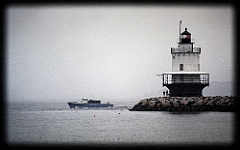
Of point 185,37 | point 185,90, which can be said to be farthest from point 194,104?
point 185,37

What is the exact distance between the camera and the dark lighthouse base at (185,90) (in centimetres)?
4684

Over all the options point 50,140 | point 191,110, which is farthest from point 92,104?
point 50,140

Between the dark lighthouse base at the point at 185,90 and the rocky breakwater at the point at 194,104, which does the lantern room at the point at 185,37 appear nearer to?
the dark lighthouse base at the point at 185,90

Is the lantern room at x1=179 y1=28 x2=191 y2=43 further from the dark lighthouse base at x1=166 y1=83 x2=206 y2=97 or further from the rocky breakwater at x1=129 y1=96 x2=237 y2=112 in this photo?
the rocky breakwater at x1=129 y1=96 x2=237 y2=112

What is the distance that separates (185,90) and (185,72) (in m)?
2.12

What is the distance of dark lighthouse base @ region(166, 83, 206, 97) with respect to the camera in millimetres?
46844

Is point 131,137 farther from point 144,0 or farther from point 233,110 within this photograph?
point 233,110

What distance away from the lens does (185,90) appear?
46.8 meters

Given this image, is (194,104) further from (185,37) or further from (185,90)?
(185,37)

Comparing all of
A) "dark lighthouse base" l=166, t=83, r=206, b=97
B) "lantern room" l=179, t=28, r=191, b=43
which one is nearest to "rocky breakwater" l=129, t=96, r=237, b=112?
"dark lighthouse base" l=166, t=83, r=206, b=97

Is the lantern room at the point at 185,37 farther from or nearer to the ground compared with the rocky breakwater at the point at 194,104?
farther from the ground

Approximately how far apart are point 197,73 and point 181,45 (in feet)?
10.8

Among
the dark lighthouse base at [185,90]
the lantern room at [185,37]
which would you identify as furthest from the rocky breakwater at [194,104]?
the lantern room at [185,37]

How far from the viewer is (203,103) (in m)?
48.2
